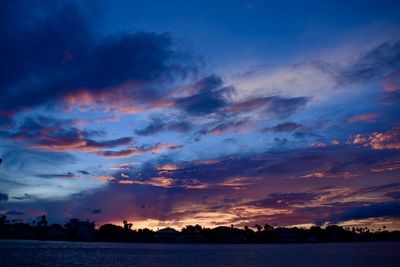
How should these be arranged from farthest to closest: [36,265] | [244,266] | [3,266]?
[244,266], [36,265], [3,266]

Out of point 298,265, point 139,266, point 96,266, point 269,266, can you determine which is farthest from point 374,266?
point 96,266

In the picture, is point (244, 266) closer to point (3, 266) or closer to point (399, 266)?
point (399, 266)

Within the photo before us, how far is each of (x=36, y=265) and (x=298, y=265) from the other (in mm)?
52375

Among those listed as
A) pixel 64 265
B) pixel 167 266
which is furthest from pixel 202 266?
pixel 64 265

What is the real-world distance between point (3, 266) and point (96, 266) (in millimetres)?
17320

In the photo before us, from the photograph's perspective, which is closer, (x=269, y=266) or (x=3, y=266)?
(x=3, y=266)

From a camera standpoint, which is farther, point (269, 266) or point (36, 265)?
point (269, 266)

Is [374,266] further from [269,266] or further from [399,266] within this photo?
[269,266]

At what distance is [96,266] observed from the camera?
258ft

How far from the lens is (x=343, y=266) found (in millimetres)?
84188

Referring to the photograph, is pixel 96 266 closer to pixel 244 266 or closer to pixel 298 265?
pixel 244 266

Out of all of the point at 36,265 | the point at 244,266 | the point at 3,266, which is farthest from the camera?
the point at 244,266

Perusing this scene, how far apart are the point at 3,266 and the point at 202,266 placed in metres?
37.3

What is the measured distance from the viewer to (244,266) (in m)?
83.4
